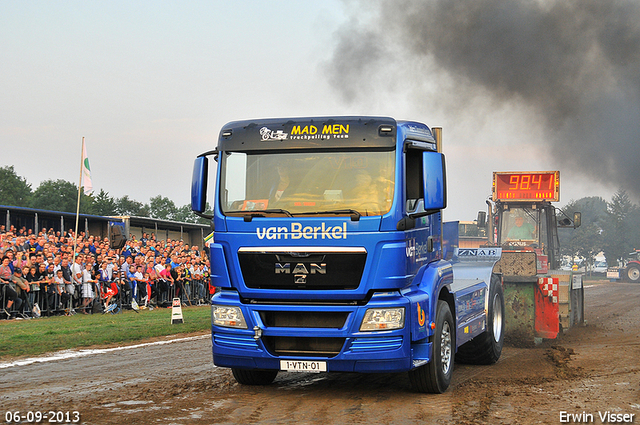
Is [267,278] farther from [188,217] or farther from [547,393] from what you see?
[188,217]

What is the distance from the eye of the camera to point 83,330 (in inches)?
582

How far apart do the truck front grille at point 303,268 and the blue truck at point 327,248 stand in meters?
0.01

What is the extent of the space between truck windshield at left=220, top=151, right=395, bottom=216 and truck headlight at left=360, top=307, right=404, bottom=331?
3.28 ft

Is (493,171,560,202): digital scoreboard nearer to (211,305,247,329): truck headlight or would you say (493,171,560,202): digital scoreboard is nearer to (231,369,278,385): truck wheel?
(231,369,278,385): truck wheel

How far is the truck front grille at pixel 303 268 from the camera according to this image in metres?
7.18

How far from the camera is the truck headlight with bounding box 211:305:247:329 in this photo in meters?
7.52

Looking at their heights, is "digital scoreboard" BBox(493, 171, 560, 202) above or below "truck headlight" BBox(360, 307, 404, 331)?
above

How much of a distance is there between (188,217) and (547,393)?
10399 centimetres

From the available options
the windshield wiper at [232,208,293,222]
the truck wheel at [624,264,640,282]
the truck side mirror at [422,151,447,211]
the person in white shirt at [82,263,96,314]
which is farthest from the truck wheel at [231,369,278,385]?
the truck wheel at [624,264,640,282]

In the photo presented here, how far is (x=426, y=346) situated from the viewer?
7.48 meters

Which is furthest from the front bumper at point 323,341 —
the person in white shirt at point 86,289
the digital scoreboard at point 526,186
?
the person in white shirt at point 86,289

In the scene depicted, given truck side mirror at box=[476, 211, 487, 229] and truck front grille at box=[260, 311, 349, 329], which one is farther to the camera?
truck side mirror at box=[476, 211, 487, 229]

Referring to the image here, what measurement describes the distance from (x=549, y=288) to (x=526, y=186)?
658cm

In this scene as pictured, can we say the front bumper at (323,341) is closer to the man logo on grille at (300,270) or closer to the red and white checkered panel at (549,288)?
the man logo on grille at (300,270)
